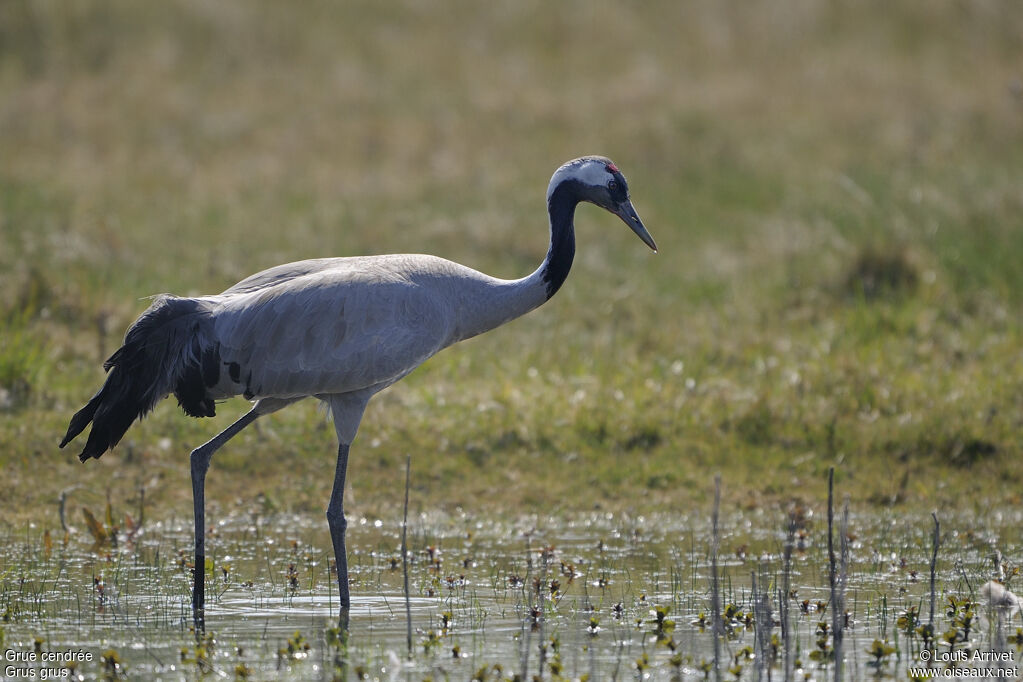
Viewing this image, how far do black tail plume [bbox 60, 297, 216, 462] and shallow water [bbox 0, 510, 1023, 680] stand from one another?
63 centimetres

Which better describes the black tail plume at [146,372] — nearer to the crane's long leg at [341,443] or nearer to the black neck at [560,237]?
the crane's long leg at [341,443]

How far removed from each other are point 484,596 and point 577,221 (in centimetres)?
780

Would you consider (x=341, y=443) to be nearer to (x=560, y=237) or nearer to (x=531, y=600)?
(x=531, y=600)

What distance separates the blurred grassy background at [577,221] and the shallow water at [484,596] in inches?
20.4

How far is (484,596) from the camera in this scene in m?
6.05

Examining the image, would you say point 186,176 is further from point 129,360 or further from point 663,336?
point 129,360

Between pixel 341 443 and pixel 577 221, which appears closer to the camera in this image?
pixel 341 443

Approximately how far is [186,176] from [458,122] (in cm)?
321

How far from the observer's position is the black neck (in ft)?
22.4

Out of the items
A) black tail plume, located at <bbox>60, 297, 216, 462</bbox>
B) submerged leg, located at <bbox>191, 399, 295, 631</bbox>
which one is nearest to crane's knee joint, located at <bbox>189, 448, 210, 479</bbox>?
submerged leg, located at <bbox>191, 399, 295, 631</bbox>

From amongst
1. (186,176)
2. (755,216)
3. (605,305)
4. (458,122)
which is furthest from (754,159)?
(186,176)

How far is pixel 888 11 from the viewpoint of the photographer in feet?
63.6

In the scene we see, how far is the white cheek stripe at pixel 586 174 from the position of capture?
7004 mm

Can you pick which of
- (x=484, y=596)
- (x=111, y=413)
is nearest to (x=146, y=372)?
(x=111, y=413)
